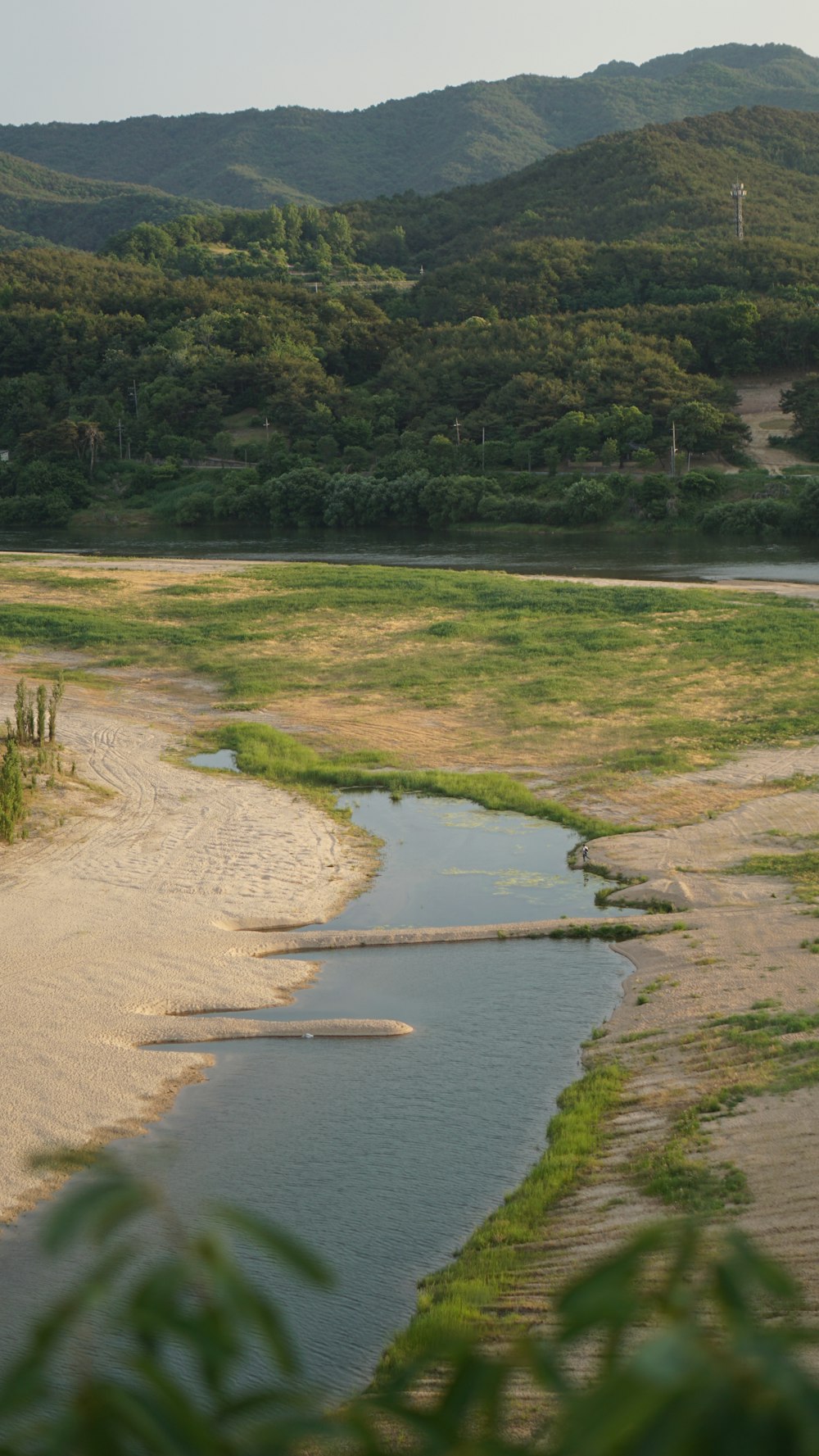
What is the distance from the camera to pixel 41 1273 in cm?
852

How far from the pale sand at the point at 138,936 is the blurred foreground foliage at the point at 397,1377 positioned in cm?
843

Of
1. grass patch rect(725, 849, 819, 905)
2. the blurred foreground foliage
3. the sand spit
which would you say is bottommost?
the sand spit

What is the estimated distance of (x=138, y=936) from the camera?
14539 mm

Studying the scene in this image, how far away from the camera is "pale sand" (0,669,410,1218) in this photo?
1111 centimetres

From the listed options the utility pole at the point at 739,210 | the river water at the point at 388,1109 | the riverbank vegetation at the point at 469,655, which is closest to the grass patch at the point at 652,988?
the river water at the point at 388,1109

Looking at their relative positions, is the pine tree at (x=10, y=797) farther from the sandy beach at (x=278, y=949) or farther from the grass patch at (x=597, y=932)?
the grass patch at (x=597, y=932)

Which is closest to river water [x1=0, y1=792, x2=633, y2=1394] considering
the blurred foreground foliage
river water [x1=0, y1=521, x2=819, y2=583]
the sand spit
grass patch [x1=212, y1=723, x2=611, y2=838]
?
the sand spit

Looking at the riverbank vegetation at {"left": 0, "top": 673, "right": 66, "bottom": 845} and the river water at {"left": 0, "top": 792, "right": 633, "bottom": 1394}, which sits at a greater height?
the riverbank vegetation at {"left": 0, "top": 673, "right": 66, "bottom": 845}

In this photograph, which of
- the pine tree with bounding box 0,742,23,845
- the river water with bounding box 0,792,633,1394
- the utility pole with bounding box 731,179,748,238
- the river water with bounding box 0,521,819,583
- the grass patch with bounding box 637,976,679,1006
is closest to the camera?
the river water with bounding box 0,792,633,1394

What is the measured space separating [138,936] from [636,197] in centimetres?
14371

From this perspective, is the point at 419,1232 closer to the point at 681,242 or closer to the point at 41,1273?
the point at 41,1273

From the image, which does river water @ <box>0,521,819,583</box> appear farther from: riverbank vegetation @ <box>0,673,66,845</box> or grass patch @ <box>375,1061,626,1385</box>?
grass patch @ <box>375,1061,626,1385</box>

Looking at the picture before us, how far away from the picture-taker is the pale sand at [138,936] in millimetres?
11109

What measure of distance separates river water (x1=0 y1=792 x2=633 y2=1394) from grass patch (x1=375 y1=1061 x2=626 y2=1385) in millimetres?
197
